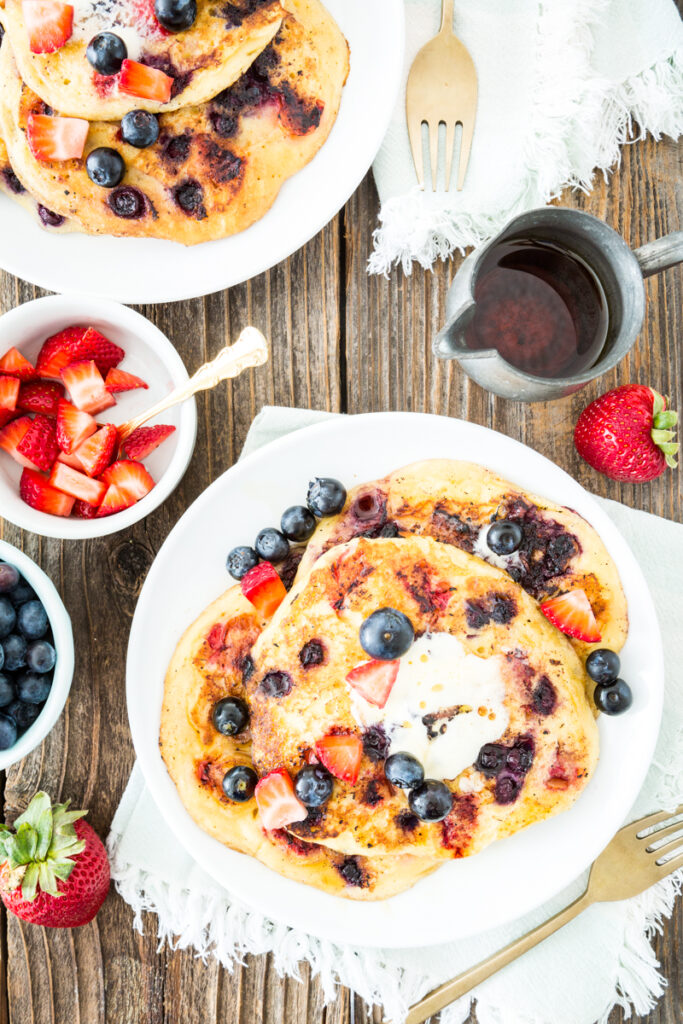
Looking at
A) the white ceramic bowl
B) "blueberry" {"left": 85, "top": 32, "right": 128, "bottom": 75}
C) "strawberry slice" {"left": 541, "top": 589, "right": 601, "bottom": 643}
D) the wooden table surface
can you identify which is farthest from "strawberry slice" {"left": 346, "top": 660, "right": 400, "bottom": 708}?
"blueberry" {"left": 85, "top": 32, "right": 128, "bottom": 75}

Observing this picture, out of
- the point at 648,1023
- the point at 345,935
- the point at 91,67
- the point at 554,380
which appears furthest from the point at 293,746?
the point at 91,67

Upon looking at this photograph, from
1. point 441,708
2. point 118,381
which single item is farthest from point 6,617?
point 441,708

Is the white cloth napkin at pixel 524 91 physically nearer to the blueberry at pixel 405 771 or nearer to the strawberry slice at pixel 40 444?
the strawberry slice at pixel 40 444

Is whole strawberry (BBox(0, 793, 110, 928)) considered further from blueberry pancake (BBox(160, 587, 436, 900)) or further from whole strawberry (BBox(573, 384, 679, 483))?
whole strawberry (BBox(573, 384, 679, 483))

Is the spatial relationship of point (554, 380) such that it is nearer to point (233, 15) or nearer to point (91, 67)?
point (233, 15)

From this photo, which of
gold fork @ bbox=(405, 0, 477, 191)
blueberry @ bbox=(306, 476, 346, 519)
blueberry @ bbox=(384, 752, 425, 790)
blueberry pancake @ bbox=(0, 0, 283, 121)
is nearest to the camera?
blueberry @ bbox=(384, 752, 425, 790)

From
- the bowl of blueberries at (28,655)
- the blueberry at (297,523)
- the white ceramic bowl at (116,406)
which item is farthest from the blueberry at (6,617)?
the blueberry at (297,523)
